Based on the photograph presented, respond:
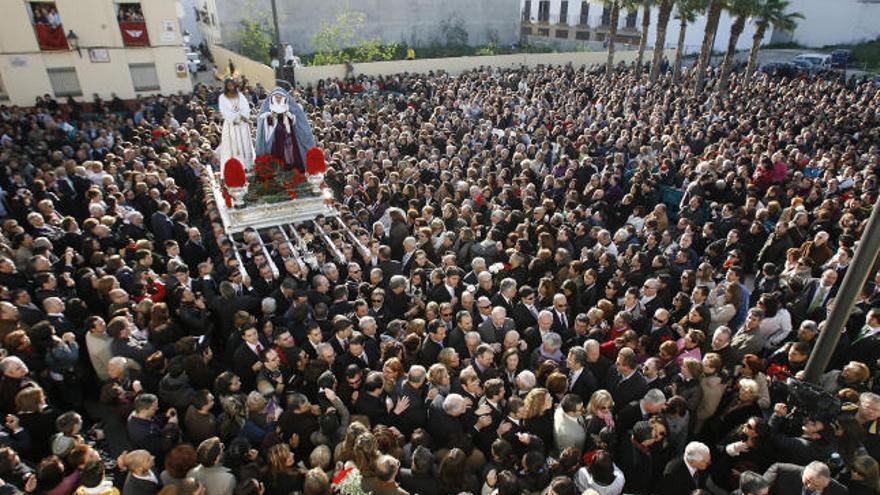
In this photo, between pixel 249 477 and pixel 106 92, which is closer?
pixel 249 477

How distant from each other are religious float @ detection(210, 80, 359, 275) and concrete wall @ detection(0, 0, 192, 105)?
1402 centimetres

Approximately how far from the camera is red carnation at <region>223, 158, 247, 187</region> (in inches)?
325

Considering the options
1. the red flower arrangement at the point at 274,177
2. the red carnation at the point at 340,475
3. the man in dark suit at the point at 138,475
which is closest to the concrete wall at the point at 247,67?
the red flower arrangement at the point at 274,177

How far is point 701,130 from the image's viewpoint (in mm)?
13281

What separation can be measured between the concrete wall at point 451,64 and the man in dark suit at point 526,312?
20.5 meters

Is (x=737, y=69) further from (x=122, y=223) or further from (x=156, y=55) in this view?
(x=122, y=223)

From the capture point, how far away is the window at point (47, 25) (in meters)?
18.1

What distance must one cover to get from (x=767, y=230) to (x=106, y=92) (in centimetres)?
2167

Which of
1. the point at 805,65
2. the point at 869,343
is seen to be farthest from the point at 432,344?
the point at 805,65

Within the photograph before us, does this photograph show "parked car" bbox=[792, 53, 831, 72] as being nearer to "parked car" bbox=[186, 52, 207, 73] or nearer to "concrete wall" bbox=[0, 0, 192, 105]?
"concrete wall" bbox=[0, 0, 192, 105]

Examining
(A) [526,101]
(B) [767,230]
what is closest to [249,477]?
(B) [767,230]

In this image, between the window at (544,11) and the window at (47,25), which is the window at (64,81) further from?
the window at (544,11)

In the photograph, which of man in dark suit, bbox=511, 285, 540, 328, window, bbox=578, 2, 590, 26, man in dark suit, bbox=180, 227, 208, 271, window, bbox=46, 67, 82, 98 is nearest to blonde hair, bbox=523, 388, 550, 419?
man in dark suit, bbox=511, 285, 540, 328

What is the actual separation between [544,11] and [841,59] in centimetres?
2256
